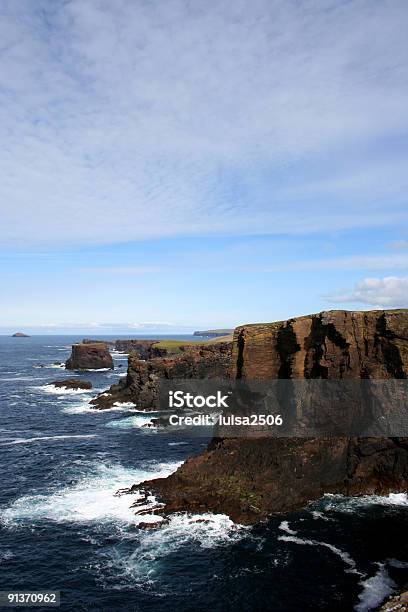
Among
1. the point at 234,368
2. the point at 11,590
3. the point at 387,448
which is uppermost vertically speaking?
the point at 234,368

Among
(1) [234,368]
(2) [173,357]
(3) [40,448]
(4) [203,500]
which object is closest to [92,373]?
(2) [173,357]

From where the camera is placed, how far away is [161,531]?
4172 centimetres

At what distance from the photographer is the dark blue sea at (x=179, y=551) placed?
32219 mm

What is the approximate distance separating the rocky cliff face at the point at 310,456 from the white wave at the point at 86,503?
3974 mm

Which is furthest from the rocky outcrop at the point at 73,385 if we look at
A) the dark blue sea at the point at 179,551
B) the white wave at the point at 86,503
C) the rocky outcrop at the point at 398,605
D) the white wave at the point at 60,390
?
the rocky outcrop at the point at 398,605

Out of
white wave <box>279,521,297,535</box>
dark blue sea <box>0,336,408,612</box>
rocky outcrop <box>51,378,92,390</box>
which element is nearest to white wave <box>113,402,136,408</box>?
rocky outcrop <box>51,378,92,390</box>

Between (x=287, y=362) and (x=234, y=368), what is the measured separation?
23.7 feet

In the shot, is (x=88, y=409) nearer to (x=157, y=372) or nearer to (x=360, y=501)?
(x=157, y=372)

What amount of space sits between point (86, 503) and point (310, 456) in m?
24.5

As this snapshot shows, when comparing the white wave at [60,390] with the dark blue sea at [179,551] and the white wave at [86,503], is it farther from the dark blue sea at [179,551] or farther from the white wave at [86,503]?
the white wave at [86,503]

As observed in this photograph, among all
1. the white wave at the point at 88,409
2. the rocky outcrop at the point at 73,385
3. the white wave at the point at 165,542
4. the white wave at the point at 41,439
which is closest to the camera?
the white wave at the point at 165,542

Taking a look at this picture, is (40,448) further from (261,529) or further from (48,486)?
(261,529)

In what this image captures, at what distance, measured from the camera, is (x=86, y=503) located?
47812 millimetres

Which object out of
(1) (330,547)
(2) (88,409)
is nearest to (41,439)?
(2) (88,409)
